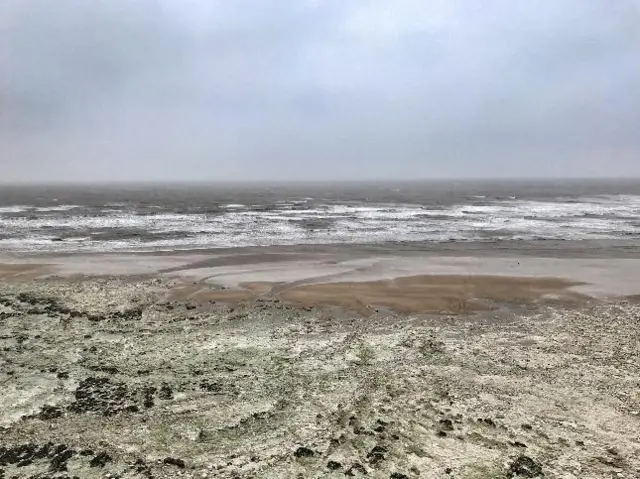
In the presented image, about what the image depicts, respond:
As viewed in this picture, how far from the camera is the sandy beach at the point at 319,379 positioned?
6.64m

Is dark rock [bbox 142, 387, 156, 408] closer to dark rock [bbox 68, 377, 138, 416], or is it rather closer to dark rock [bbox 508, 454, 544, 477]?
dark rock [bbox 68, 377, 138, 416]

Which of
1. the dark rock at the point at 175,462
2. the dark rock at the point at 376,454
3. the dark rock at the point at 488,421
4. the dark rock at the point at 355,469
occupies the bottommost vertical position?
the dark rock at the point at 355,469

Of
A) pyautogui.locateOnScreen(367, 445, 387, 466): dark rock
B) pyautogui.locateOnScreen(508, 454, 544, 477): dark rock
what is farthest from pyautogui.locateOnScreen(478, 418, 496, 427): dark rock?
pyautogui.locateOnScreen(367, 445, 387, 466): dark rock

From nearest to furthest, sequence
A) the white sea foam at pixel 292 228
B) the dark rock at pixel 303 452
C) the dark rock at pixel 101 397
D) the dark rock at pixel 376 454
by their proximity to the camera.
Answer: the dark rock at pixel 376 454 → the dark rock at pixel 303 452 → the dark rock at pixel 101 397 → the white sea foam at pixel 292 228

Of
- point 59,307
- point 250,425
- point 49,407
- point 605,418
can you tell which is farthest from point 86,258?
point 605,418

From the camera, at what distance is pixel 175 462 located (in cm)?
652

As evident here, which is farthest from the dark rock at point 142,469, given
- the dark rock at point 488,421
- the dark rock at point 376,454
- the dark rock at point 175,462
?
the dark rock at point 488,421

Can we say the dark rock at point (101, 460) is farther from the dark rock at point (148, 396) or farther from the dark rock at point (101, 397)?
the dark rock at point (148, 396)

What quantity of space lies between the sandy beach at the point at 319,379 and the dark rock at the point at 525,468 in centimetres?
2

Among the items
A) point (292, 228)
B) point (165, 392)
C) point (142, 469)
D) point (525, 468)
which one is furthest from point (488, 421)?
point (292, 228)

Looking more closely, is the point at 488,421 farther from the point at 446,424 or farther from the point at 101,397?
the point at 101,397

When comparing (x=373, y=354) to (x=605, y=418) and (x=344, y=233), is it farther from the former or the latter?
(x=344, y=233)

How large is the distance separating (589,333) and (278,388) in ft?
28.6

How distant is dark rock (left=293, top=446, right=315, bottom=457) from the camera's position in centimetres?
671
